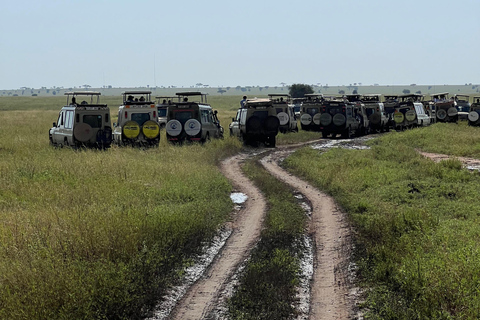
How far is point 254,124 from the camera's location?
25.3m

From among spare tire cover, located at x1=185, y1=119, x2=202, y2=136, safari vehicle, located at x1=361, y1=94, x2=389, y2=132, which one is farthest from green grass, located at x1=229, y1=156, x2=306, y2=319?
safari vehicle, located at x1=361, y1=94, x2=389, y2=132

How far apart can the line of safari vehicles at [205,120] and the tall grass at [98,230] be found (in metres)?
3.76

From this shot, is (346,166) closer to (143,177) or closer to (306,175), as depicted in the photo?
(306,175)

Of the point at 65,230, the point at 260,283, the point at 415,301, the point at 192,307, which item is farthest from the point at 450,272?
the point at 65,230

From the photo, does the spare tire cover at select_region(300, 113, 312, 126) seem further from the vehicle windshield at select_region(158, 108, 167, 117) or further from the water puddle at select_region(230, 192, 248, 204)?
the water puddle at select_region(230, 192, 248, 204)

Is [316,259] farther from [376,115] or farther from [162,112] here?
[376,115]

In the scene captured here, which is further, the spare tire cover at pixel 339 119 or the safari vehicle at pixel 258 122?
the spare tire cover at pixel 339 119

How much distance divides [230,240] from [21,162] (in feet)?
33.1

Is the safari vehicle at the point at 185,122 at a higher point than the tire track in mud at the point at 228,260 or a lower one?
higher

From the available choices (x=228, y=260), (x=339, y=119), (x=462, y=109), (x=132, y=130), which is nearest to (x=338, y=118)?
(x=339, y=119)

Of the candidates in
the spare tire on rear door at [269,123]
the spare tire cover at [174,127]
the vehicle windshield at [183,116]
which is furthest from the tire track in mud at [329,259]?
the spare tire on rear door at [269,123]

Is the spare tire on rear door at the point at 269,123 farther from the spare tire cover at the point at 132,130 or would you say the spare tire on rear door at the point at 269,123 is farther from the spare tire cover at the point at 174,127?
the spare tire cover at the point at 132,130

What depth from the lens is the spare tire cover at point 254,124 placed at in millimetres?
25188

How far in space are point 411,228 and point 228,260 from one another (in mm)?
3130
